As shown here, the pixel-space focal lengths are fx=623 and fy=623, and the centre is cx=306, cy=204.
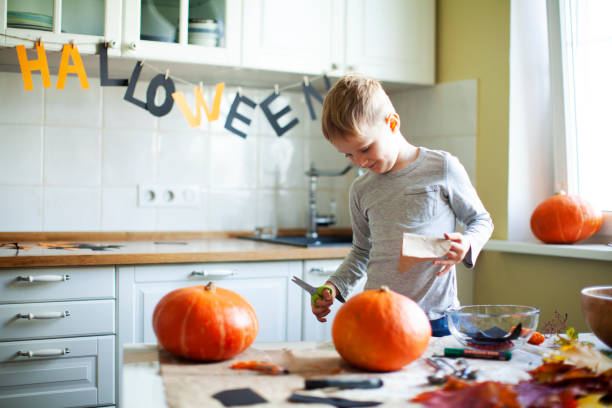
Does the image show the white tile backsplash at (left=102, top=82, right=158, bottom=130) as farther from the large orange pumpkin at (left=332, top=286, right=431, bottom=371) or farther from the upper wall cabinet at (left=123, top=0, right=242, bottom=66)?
the large orange pumpkin at (left=332, top=286, right=431, bottom=371)

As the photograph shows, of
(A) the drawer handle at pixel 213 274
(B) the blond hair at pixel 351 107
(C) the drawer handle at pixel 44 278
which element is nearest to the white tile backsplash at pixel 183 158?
(A) the drawer handle at pixel 213 274

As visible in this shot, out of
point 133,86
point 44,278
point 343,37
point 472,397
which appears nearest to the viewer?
point 472,397

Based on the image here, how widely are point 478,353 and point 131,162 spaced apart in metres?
1.97

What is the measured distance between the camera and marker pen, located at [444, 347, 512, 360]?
97 centimetres

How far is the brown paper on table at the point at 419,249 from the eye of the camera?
100 centimetres

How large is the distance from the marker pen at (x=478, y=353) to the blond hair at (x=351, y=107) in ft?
1.58

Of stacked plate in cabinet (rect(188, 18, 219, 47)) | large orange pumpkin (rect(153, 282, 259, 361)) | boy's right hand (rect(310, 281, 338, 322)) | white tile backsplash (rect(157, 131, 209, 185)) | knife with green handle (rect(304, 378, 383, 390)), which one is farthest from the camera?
white tile backsplash (rect(157, 131, 209, 185))

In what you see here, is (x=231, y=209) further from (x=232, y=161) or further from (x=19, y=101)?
(x=19, y=101)

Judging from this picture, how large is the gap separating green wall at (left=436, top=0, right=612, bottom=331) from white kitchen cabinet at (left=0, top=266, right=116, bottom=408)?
4.71ft

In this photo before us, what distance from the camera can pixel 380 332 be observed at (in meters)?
0.89

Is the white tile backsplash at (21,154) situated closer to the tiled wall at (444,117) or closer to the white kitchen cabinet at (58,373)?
the white kitchen cabinet at (58,373)

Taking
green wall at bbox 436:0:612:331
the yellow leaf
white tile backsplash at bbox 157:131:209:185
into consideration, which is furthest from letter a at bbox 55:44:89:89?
the yellow leaf

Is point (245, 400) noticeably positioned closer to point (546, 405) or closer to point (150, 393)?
point (150, 393)

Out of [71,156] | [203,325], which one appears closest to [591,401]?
[203,325]
